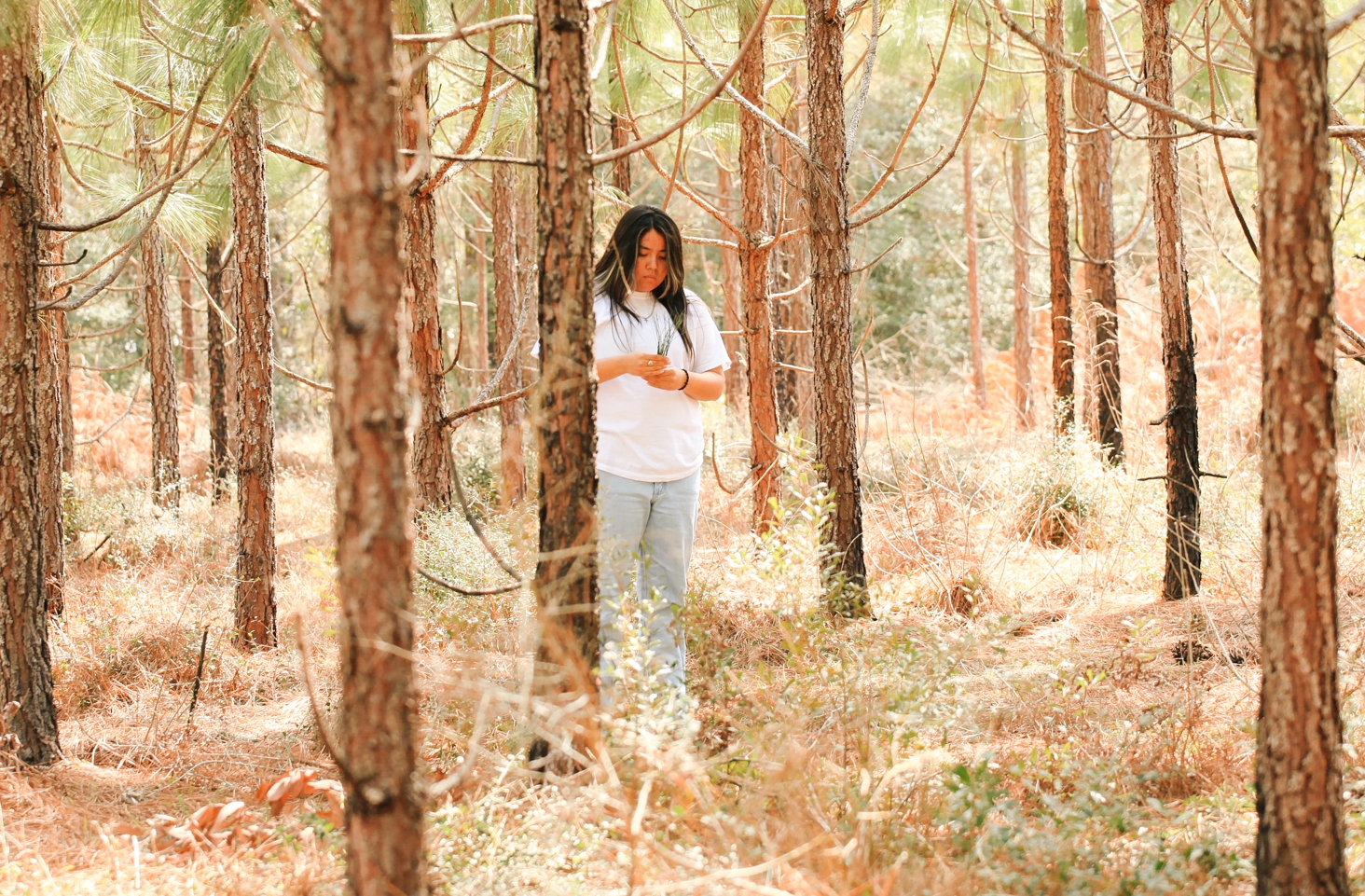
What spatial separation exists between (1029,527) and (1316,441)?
457cm

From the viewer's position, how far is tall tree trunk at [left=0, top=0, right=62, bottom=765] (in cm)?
305

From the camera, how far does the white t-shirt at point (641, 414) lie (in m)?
3.07

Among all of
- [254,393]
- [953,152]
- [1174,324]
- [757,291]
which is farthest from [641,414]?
[757,291]

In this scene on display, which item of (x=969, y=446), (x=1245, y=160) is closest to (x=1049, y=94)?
(x=969, y=446)

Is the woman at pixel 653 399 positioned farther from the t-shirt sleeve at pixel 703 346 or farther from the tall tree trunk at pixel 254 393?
the tall tree trunk at pixel 254 393

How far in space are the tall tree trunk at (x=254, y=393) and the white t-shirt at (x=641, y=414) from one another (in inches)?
82.6

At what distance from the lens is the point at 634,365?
2.94 meters

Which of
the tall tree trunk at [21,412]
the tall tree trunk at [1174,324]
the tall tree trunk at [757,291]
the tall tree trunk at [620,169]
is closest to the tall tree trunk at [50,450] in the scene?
the tall tree trunk at [21,412]

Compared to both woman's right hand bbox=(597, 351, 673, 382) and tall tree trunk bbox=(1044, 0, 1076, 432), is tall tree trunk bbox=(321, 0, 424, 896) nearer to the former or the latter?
woman's right hand bbox=(597, 351, 673, 382)

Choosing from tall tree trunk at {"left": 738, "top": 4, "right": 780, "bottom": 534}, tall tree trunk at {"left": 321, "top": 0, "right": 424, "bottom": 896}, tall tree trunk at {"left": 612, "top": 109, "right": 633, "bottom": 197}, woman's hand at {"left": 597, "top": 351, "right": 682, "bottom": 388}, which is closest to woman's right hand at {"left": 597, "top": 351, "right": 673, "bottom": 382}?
woman's hand at {"left": 597, "top": 351, "right": 682, "bottom": 388}

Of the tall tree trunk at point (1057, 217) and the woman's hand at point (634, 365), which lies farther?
the tall tree trunk at point (1057, 217)

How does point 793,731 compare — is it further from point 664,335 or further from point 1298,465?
point 664,335

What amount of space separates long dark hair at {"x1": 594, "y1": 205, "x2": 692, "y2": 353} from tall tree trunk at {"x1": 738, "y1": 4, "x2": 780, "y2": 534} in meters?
2.65

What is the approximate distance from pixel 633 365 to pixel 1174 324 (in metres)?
2.73
